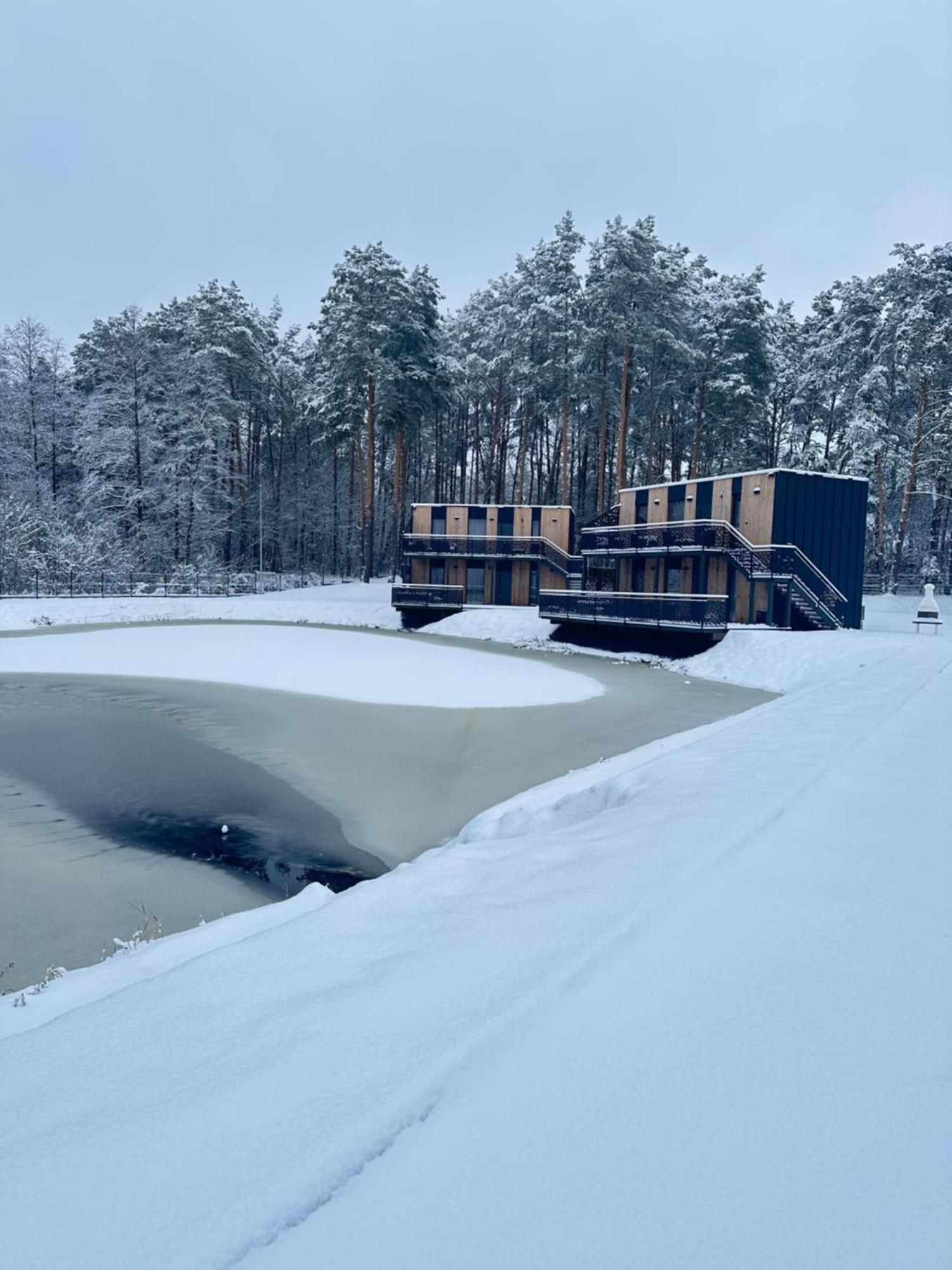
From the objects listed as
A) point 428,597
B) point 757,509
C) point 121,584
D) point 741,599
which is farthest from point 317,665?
point 121,584

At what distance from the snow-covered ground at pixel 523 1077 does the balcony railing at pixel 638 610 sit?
1999 cm

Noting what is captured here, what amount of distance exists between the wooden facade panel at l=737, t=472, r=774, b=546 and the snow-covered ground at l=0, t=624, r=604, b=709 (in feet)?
31.7

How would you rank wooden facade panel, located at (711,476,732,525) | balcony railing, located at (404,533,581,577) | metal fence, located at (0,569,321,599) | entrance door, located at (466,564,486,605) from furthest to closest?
entrance door, located at (466,564,486,605)
balcony railing, located at (404,533,581,577)
metal fence, located at (0,569,321,599)
wooden facade panel, located at (711,476,732,525)

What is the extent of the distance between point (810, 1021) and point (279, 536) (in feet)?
190

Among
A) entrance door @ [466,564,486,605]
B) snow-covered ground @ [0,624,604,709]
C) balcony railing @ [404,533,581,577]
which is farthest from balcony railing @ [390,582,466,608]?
snow-covered ground @ [0,624,604,709]

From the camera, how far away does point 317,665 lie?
21703mm

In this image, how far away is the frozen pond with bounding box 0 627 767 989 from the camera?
643cm

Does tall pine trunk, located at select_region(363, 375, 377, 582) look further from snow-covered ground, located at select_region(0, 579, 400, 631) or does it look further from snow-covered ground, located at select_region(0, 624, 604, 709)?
snow-covered ground, located at select_region(0, 624, 604, 709)

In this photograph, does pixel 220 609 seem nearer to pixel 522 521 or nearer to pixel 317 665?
pixel 522 521

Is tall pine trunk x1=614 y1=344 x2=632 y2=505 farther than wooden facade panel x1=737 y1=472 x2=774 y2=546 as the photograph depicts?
Yes

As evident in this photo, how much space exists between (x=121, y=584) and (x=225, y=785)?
33531 millimetres

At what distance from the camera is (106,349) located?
149 ft

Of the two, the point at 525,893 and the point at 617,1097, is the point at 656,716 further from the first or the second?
the point at 617,1097

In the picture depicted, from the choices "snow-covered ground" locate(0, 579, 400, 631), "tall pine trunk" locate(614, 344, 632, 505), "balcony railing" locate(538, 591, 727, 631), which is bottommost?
"snow-covered ground" locate(0, 579, 400, 631)
